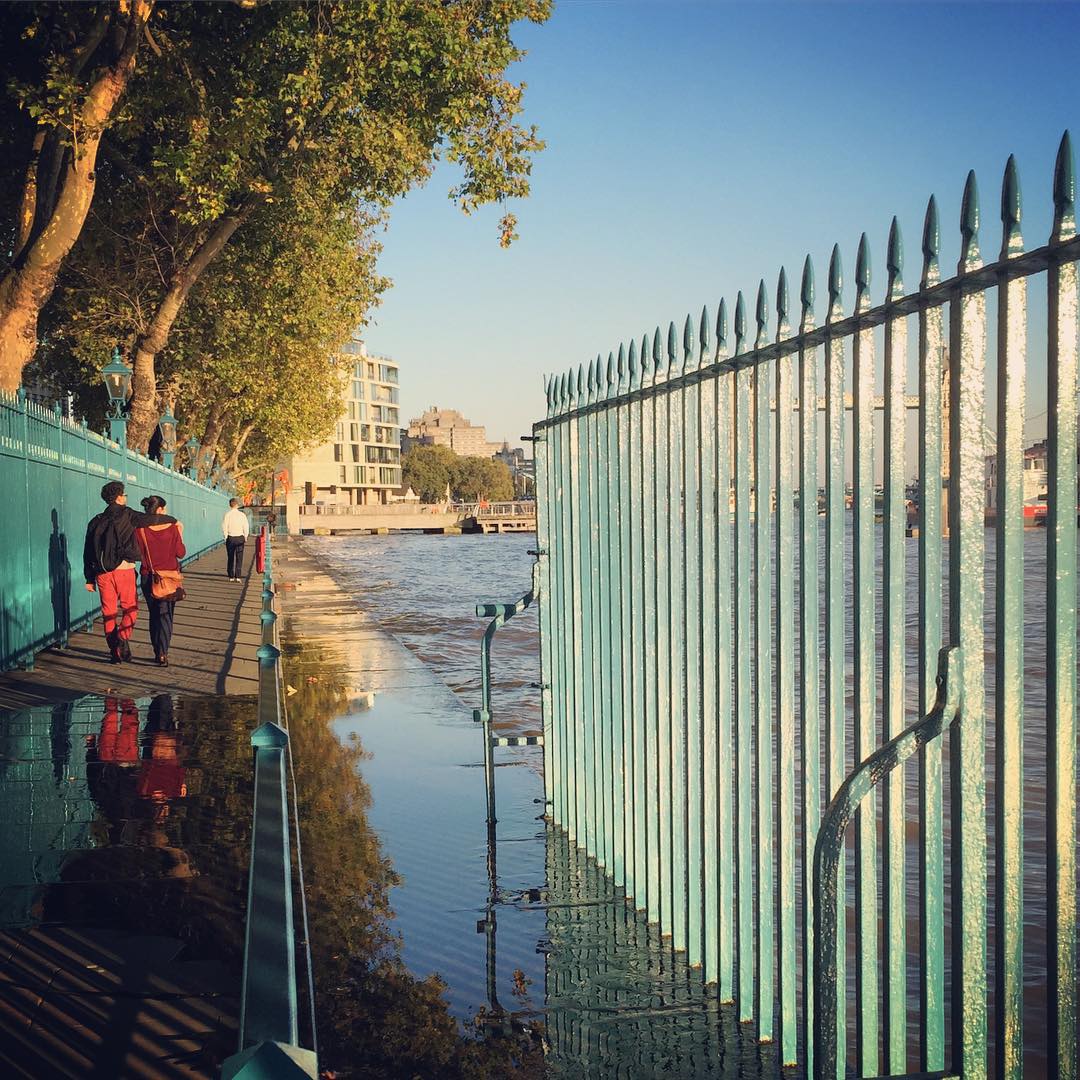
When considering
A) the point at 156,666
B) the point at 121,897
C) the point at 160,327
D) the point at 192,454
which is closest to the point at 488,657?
the point at 121,897

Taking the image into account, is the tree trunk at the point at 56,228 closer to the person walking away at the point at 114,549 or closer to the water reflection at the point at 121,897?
the person walking away at the point at 114,549

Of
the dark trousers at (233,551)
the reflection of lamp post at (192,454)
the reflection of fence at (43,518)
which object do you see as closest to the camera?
the reflection of fence at (43,518)

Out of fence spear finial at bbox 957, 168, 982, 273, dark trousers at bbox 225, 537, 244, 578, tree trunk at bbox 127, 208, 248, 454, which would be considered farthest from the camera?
dark trousers at bbox 225, 537, 244, 578

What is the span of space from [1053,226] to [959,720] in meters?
1.09

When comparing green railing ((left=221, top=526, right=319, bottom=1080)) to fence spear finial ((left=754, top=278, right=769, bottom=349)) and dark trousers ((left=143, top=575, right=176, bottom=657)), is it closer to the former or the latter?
fence spear finial ((left=754, top=278, right=769, bottom=349))

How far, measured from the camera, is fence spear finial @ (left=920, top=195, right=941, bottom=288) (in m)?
3.23

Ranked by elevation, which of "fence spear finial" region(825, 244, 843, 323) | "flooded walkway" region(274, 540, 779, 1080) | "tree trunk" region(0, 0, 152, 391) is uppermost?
"tree trunk" region(0, 0, 152, 391)

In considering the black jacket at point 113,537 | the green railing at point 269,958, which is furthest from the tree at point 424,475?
the green railing at point 269,958

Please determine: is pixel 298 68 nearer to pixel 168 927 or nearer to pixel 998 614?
pixel 168 927

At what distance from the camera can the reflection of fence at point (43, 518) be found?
1302 cm

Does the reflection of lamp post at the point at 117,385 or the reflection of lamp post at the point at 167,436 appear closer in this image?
the reflection of lamp post at the point at 117,385

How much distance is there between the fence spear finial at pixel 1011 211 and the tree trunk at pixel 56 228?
14.7m

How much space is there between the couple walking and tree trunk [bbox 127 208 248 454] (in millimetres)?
11208

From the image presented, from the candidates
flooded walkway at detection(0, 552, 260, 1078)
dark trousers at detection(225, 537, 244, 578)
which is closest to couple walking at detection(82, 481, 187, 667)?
flooded walkway at detection(0, 552, 260, 1078)
